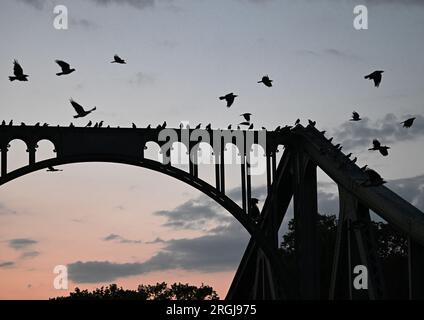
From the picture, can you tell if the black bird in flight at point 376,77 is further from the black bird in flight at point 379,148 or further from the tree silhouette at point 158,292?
the tree silhouette at point 158,292

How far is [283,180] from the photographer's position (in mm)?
53562

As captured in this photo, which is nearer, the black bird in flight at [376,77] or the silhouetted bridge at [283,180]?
the black bird in flight at [376,77]

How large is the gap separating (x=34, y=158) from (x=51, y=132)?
4.00 ft

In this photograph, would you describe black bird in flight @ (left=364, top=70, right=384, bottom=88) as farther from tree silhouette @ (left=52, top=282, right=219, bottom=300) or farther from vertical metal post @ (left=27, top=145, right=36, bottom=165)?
tree silhouette @ (left=52, top=282, right=219, bottom=300)

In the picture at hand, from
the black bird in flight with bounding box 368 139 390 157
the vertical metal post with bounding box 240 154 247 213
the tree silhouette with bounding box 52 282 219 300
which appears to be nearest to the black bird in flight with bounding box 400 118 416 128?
the black bird in flight with bounding box 368 139 390 157

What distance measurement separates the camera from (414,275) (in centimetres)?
3831

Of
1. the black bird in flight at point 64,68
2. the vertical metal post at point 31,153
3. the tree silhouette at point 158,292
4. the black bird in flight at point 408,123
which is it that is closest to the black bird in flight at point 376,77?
the black bird in flight at point 408,123

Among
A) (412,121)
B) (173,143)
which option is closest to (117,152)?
(173,143)

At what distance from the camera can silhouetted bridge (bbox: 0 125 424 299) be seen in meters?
44.0

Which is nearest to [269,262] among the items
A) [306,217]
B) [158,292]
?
[306,217]

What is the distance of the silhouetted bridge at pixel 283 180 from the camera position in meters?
44.0

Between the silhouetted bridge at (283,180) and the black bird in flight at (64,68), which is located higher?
the black bird in flight at (64,68)

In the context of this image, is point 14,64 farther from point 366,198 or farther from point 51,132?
point 366,198

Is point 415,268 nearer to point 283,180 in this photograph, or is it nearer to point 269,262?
point 269,262
